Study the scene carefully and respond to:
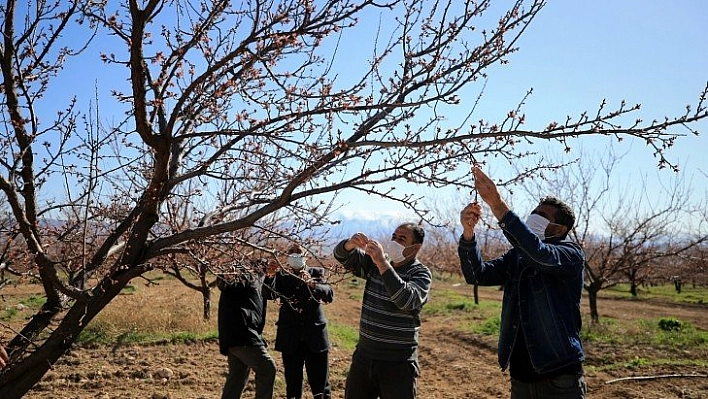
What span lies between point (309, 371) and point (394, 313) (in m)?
1.96

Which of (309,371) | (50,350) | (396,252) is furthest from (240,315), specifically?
(50,350)

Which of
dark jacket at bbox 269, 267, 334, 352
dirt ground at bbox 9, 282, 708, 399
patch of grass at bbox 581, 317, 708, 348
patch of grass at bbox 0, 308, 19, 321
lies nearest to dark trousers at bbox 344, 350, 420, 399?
dark jacket at bbox 269, 267, 334, 352

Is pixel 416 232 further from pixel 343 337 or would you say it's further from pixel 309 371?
pixel 343 337

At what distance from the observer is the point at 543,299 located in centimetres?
266

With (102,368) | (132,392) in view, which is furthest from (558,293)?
(102,368)

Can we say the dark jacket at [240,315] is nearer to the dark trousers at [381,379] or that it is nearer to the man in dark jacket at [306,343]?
the man in dark jacket at [306,343]

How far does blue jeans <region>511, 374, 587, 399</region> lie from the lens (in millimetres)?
2529

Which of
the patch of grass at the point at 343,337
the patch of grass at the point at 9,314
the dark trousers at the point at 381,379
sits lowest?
the patch of grass at the point at 343,337

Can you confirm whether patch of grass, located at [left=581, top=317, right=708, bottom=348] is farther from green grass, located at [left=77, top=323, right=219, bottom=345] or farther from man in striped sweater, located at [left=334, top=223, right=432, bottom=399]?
man in striped sweater, located at [left=334, top=223, right=432, bottom=399]

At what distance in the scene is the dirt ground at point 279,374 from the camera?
605 cm

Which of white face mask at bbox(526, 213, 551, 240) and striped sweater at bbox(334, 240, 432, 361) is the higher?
white face mask at bbox(526, 213, 551, 240)

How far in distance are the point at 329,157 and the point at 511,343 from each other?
133 cm

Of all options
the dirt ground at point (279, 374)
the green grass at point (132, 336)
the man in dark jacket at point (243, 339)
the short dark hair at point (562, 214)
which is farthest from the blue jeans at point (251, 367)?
the green grass at point (132, 336)

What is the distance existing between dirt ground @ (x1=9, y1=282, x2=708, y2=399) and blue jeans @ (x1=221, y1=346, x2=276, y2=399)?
125cm
